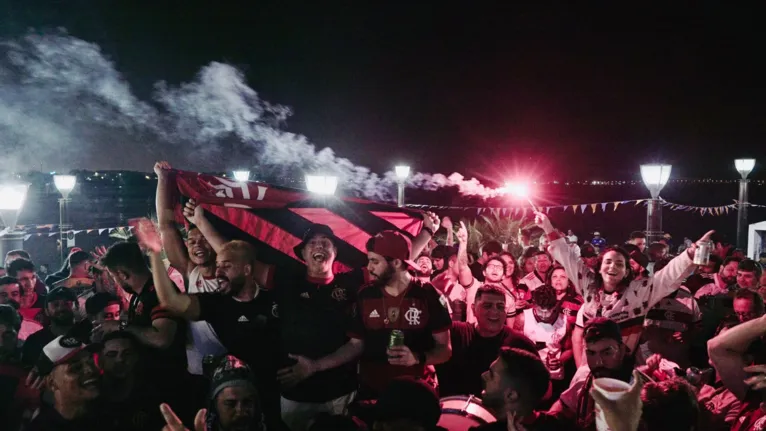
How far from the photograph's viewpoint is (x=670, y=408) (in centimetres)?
291

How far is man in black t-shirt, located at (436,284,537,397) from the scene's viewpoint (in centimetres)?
464

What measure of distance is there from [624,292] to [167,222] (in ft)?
14.6

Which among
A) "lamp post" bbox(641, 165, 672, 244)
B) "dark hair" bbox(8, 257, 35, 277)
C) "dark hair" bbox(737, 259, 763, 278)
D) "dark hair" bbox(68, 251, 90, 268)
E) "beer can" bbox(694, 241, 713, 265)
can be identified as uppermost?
"lamp post" bbox(641, 165, 672, 244)

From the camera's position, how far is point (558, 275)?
636 centimetres

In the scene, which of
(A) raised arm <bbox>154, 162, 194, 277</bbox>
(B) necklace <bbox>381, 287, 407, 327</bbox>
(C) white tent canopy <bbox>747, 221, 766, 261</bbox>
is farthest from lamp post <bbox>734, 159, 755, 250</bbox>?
(A) raised arm <bbox>154, 162, 194, 277</bbox>

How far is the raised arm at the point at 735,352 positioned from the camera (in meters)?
3.46

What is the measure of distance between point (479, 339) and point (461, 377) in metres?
0.37

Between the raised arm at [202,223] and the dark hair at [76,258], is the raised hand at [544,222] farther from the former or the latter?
the dark hair at [76,258]

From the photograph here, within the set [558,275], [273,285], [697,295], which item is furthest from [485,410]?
[697,295]

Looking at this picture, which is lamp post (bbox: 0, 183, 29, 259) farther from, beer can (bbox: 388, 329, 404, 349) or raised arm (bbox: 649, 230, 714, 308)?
raised arm (bbox: 649, 230, 714, 308)

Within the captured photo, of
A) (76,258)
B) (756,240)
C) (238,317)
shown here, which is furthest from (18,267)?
(756,240)

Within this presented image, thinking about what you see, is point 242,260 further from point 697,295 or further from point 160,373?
point 697,295

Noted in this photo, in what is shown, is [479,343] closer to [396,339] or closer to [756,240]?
[396,339]

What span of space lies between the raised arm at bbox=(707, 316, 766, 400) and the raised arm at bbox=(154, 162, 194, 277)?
4572 mm
